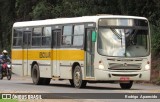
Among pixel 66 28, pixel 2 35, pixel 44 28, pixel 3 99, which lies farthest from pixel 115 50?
pixel 2 35

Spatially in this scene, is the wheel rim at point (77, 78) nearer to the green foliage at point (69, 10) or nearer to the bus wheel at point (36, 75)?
the bus wheel at point (36, 75)

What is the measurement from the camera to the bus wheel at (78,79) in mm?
26719

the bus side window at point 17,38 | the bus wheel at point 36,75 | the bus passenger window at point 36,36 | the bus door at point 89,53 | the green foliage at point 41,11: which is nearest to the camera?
the bus door at point 89,53

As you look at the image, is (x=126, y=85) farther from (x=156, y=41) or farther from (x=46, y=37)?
(x=156, y=41)

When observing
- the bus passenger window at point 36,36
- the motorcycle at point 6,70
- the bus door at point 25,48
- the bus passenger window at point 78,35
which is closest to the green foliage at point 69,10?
the motorcycle at point 6,70

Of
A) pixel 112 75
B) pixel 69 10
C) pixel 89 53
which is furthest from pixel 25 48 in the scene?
pixel 69 10

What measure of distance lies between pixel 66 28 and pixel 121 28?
324cm

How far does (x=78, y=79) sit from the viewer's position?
2691cm

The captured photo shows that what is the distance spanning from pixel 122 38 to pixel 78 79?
106 inches

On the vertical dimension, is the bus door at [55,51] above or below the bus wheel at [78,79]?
above

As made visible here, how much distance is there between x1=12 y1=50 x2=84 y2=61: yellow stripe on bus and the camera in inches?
1070

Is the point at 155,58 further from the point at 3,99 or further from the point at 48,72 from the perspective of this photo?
the point at 3,99

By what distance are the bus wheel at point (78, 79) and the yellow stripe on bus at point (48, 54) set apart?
20.2 inches

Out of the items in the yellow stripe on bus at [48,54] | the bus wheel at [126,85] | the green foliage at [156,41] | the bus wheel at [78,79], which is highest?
the green foliage at [156,41]
